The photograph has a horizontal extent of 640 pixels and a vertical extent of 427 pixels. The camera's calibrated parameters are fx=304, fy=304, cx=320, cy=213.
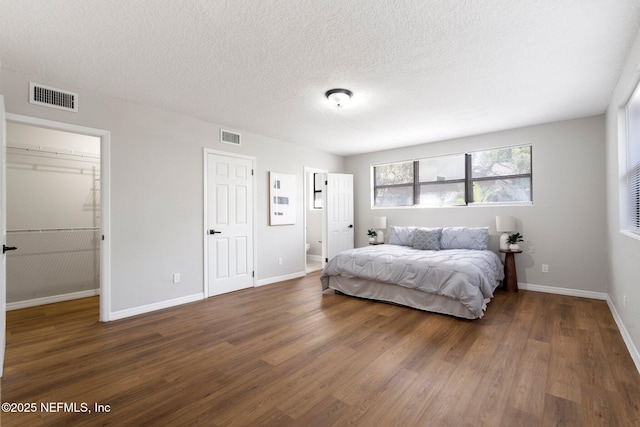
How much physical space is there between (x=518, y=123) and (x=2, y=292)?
19.9 ft

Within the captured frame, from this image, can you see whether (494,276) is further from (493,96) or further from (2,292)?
(2,292)

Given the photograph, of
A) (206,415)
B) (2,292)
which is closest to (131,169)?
(2,292)

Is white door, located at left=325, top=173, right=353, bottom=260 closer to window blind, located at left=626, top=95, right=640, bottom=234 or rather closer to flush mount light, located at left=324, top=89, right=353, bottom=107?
flush mount light, located at left=324, top=89, right=353, bottom=107

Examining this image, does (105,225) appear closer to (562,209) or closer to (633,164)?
(633,164)

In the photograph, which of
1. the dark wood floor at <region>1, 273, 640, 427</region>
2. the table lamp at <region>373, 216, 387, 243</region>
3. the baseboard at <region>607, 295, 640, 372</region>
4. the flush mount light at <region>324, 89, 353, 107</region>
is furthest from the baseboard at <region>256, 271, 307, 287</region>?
the baseboard at <region>607, 295, 640, 372</region>

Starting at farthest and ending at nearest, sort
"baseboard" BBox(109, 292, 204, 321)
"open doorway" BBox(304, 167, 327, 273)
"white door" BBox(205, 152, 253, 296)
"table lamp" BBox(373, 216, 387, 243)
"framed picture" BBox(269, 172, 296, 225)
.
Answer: "open doorway" BBox(304, 167, 327, 273) → "table lamp" BBox(373, 216, 387, 243) → "framed picture" BBox(269, 172, 296, 225) → "white door" BBox(205, 152, 253, 296) → "baseboard" BBox(109, 292, 204, 321)

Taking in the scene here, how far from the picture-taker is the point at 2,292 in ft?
7.52

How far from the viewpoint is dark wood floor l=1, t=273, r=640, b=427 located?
1788mm

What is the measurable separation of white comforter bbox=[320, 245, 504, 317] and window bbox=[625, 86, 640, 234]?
139cm

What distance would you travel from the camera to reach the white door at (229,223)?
4.42 meters

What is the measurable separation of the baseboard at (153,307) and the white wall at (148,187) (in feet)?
0.15

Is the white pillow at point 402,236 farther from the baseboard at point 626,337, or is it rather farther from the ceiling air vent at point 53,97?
the ceiling air vent at point 53,97

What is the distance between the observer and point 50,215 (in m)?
4.29

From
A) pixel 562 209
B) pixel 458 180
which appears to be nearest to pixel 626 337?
pixel 562 209
